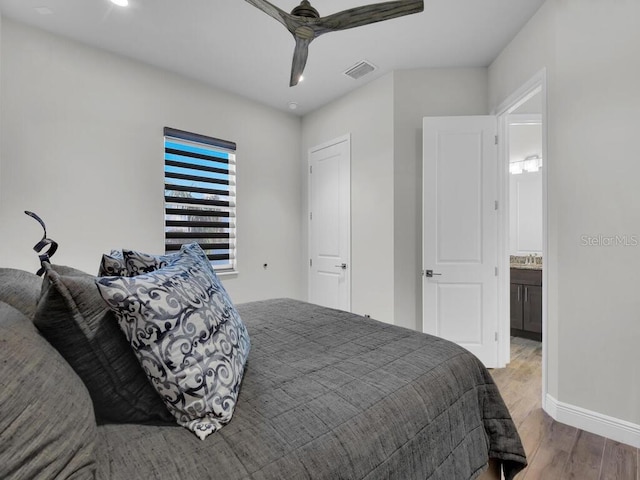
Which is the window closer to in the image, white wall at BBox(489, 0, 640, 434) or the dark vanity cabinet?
white wall at BBox(489, 0, 640, 434)

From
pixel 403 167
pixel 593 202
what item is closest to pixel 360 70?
pixel 403 167

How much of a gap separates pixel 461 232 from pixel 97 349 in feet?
9.47

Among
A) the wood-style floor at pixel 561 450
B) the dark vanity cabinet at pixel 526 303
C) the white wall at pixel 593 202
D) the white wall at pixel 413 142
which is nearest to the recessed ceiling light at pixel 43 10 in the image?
the white wall at pixel 413 142

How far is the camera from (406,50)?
2.80m

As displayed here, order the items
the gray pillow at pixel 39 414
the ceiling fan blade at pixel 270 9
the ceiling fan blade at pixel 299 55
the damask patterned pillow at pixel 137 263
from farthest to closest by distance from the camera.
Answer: the ceiling fan blade at pixel 299 55
the ceiling fan blade at pixel 270 9
the damask patterned pillow at pixel 137 263
the gray pillow at pixel 39 414

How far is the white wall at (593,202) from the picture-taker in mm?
1817

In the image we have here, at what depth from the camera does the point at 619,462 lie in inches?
66.6

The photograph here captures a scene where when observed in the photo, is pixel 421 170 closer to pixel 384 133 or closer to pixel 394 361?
pixel 384 133

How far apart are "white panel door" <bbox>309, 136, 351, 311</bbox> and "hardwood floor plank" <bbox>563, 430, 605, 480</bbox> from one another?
2.19 metres

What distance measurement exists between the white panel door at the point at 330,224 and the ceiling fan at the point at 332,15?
6.57ft

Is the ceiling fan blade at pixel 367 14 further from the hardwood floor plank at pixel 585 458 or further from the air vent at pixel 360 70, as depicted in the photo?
the hardwood floor plank at pixel 585 458

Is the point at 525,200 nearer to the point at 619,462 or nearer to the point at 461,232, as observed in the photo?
the point at 461,232

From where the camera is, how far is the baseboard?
1.82 metres

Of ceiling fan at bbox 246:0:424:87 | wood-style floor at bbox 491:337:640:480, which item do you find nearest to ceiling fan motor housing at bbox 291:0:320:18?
ceiling fan at bbox 246:0:424:87
